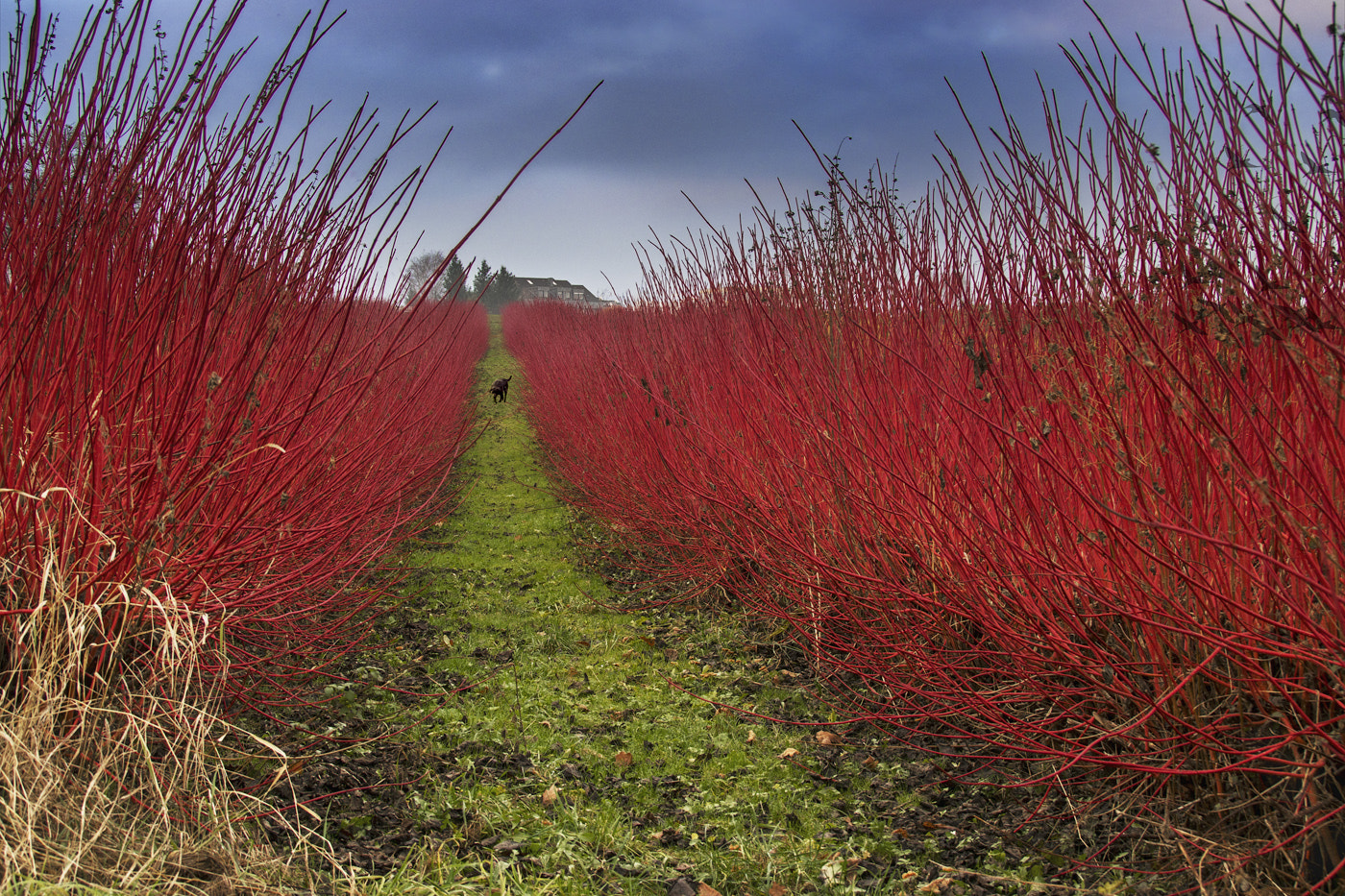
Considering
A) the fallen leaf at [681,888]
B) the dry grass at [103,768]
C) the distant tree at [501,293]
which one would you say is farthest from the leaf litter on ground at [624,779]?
the distant tree at [501,293]

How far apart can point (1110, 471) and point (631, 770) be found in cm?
208

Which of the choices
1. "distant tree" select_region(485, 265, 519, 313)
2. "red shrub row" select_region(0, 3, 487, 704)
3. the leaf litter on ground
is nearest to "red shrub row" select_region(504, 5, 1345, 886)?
the leaf litter on ground

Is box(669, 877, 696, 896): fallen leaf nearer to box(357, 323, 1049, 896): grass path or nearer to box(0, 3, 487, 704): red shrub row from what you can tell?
box(357, 323, 1049, 896): grass path

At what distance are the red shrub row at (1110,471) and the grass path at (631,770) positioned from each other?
1.22 ft

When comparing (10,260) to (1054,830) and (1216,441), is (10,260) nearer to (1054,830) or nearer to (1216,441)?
(1216,441)

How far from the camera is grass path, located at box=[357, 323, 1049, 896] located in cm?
264

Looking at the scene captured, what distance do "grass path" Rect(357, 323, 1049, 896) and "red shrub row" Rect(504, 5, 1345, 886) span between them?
1.22ft

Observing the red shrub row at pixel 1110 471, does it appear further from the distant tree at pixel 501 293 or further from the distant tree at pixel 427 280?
the distant tree at pixel 501 293

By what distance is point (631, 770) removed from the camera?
3.46 meters

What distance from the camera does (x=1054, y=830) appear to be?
2.74 meters

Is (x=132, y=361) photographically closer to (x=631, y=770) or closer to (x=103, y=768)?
(x=103, y=768)

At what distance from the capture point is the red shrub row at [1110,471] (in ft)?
6.45

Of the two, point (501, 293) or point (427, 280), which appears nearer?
point (427, 280)

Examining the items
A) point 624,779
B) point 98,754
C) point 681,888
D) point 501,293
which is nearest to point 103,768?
point 98,754
